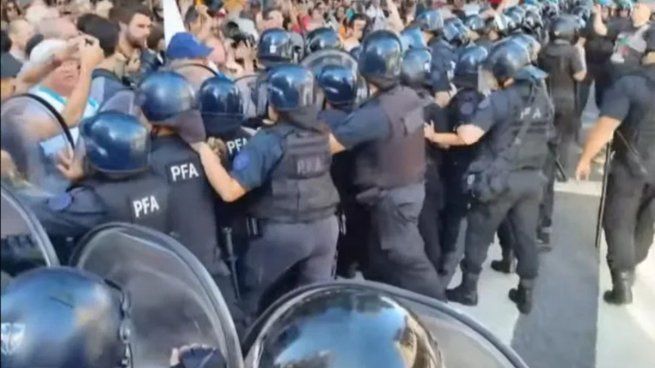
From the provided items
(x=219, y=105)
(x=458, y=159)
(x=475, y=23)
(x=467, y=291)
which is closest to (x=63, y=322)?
(x=219, y=105)

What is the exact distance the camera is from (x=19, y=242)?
165 cm

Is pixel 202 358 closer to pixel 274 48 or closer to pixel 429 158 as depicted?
pixel 274 48

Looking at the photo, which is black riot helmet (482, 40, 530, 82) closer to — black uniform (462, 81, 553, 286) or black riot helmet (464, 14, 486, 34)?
black uniform (462, 81, 553, 286)

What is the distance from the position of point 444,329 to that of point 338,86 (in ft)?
10.00

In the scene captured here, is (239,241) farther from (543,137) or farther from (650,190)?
(650,190)

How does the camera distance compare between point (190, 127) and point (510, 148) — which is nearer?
point (190, 127)

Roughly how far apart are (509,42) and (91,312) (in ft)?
14.6

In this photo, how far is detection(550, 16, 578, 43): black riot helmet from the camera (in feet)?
26.3

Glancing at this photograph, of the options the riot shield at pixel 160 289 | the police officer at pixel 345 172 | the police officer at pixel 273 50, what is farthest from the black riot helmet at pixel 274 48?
the riot shield at pixel 160 289

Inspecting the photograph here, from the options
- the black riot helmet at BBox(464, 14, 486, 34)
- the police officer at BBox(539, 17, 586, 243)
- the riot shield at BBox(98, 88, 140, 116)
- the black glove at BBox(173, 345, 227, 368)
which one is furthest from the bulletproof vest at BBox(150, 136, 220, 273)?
the black riot helmet at BBox(464, 14, 486, 34)

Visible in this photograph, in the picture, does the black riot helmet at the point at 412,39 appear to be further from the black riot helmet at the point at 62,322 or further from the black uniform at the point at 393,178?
the black riot helmet at the point at 62,322

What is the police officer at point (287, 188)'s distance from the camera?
4.08 m

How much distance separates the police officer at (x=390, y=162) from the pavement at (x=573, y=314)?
1.55ft

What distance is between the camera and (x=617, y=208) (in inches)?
230
